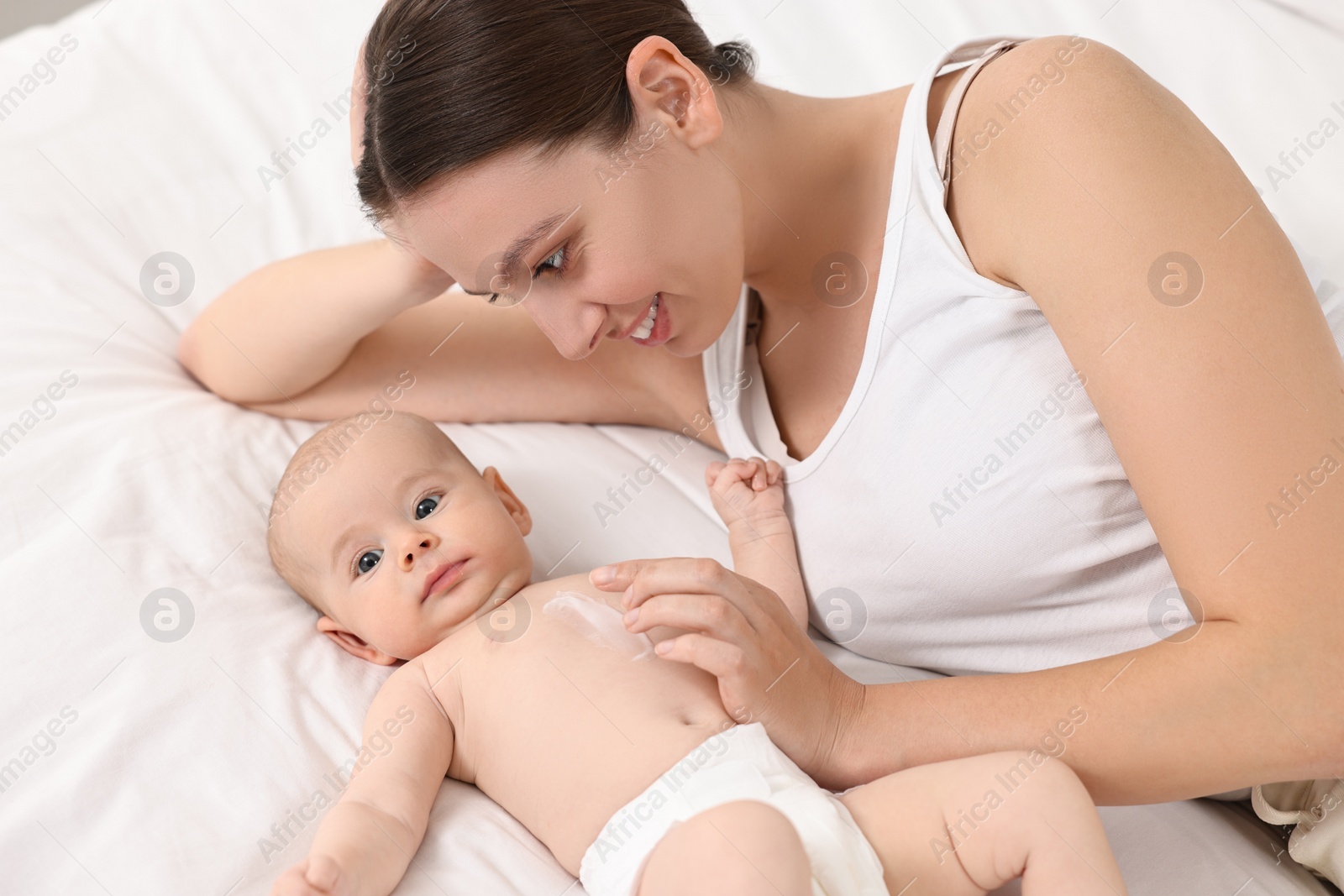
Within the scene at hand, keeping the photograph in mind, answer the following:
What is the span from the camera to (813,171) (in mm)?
1536

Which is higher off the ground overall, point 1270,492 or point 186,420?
point 186,420

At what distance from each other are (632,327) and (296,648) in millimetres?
649

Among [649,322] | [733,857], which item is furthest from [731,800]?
[649,322]

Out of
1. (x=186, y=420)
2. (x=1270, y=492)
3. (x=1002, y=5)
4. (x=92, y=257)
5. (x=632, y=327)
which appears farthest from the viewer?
(x=1002, y=5)

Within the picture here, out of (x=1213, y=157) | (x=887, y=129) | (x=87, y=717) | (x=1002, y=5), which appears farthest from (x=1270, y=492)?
(x=1002, y=5)

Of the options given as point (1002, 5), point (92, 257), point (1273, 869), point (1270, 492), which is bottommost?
point (1273, 869)

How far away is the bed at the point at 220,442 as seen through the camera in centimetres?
126

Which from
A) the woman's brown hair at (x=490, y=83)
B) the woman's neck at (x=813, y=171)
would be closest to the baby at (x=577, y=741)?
the woman's neck at (x=813, y=171)

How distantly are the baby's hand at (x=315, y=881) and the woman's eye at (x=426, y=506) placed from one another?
551 millimetres

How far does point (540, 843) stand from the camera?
1312mm

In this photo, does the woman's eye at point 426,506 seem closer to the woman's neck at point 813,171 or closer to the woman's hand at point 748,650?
the woman's hand at point 748,650

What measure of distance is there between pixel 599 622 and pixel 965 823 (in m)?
0.53

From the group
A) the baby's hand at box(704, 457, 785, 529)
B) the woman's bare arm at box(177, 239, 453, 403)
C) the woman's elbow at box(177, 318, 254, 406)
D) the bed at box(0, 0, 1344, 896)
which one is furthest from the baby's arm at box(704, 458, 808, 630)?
the woman's elbow at box(177, 318, 254, 406)

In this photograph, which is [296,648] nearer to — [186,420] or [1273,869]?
[186,420]
